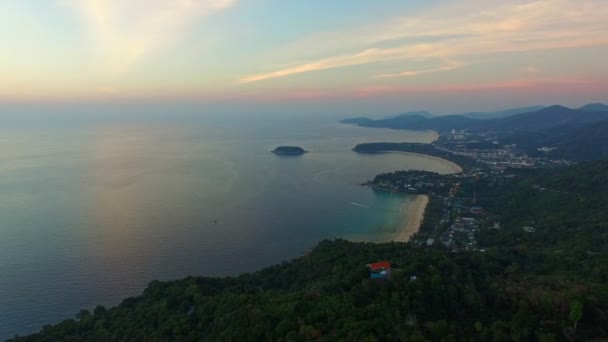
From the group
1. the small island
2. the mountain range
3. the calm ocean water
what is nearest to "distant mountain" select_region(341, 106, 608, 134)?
the mountain range

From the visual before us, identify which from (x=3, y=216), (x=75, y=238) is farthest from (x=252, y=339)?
(x=3, y=216)

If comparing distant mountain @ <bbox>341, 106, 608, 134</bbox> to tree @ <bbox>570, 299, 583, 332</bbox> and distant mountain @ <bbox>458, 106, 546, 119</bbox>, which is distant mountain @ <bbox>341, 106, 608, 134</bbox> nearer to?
distant mountain @ <bbox>458, 106, 546, 119</bbox>

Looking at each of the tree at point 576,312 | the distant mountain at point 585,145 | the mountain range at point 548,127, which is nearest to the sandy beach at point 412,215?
the tree at point 576,312

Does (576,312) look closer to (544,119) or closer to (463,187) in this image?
(463,187)

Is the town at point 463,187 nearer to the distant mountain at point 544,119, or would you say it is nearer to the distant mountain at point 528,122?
the distant mountain at point 528,122

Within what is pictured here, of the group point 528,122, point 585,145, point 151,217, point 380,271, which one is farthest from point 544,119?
point 380,271

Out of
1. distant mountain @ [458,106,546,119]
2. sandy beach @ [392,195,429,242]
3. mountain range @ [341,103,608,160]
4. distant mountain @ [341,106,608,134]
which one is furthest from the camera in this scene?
distant mountain @ [458,106,546,119]

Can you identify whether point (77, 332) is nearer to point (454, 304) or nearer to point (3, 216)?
point (454, 304)
